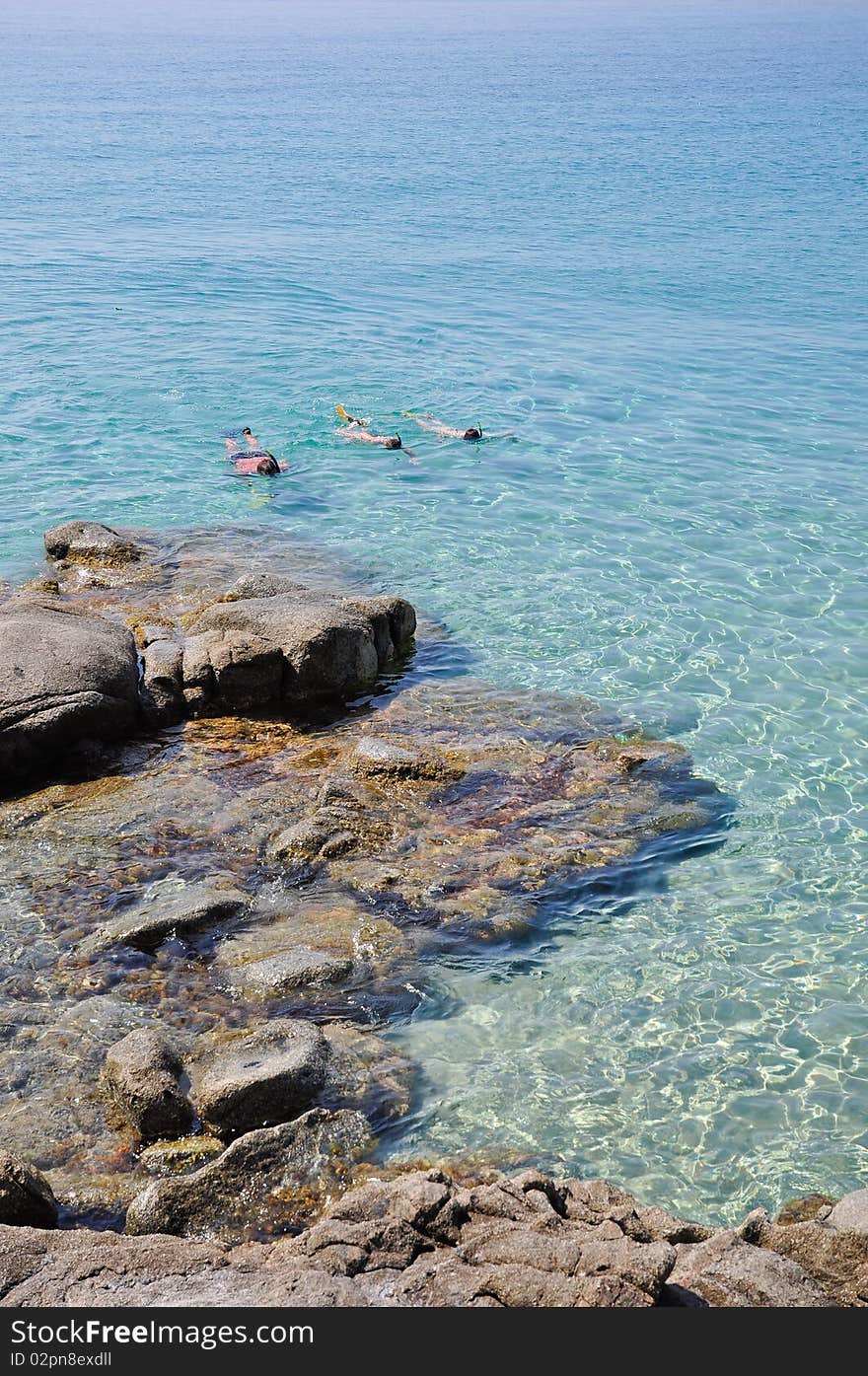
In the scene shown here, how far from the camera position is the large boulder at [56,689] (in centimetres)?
1155

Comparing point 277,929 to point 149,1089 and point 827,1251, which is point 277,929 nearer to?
point 149,1089

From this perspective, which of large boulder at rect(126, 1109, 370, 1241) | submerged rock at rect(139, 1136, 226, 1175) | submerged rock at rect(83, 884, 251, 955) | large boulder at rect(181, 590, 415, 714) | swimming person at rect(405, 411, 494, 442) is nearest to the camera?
large boulder at rect(126, 1109, 370, 1241)

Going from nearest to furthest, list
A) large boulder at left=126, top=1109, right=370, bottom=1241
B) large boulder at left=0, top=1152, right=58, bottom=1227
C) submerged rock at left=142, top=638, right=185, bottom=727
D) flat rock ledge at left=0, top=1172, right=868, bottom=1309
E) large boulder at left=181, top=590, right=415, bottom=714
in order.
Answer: flat rock ledge at left=0, top=1172, right=868, bottom=1309, large boulder at left=0, top=1152, right=58, bottom=1227, large boulder at left=126, top=1109, right=370, bottom=1241, submerged rock at left=142, top=638, right=185, bottom=727, large boulder at left=181, top=590, right=415, bottom=714

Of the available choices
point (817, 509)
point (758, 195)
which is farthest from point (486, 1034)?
point (758, 195)

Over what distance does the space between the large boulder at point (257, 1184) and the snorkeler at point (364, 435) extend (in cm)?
1636

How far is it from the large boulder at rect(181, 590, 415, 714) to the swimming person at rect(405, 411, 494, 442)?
9585mm

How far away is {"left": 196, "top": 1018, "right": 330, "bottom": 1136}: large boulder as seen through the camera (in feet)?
24.6

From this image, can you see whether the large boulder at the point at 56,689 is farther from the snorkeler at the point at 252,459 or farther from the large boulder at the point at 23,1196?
the snorkeler at the point at 252,459

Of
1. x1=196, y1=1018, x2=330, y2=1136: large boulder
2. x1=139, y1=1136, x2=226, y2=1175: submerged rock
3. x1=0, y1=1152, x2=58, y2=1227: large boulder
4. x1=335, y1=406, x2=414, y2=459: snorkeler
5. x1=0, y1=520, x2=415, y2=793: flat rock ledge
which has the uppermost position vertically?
x1=335, y1=406, x2=414, y2=459: snorkeler

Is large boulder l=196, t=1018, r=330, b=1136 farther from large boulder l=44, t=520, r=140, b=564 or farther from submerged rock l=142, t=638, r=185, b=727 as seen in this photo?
large boulder l=44, t=520, r=140, b=564

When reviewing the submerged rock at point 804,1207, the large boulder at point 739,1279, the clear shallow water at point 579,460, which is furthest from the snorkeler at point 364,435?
the large boulder at point 739,1279

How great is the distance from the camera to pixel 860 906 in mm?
10352

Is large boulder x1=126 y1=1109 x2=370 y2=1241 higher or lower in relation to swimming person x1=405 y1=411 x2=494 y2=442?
lower

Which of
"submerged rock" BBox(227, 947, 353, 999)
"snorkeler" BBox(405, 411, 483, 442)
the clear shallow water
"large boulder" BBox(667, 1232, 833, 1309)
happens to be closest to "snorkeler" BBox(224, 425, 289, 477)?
the clear shallow water
